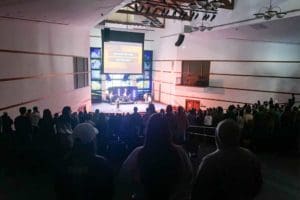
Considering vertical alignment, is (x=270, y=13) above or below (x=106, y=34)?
below

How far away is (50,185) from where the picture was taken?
13.7 feet

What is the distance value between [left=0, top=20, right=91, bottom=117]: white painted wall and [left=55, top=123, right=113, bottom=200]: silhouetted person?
518 centimetres

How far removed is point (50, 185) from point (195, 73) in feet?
42.8

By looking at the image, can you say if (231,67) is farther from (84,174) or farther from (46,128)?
(84,174)

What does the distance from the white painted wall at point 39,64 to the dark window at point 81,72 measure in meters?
0.33

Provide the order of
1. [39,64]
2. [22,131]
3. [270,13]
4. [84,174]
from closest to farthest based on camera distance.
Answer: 1. [84,174]
2. [22,131]
3. [270,13]
4. [39,64]

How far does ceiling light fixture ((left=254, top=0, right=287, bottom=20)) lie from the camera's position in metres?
7.15

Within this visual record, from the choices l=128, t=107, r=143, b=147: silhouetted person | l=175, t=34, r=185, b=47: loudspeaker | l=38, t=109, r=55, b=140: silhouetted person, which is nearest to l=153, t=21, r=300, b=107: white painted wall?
l=175, t=34, r=185, b=47: loudspeaker

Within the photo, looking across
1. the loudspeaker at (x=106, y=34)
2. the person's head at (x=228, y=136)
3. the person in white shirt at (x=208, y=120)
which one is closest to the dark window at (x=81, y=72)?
the loudspeaker at (x=106, y=34)

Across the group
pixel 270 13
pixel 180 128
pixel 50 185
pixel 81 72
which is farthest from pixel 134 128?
pixel 81 72

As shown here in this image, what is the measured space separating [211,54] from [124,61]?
521 cm

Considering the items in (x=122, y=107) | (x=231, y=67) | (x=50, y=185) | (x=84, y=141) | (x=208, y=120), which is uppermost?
(x=231, y=67)

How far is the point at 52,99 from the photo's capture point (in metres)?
9.12

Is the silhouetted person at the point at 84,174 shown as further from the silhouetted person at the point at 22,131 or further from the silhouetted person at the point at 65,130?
the silhouetted person at the point at 22,131
